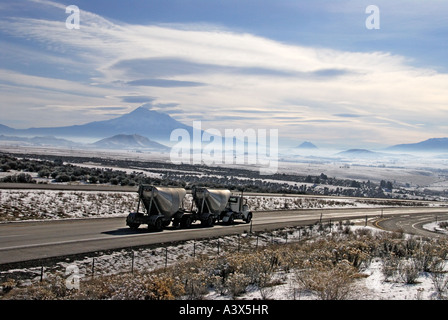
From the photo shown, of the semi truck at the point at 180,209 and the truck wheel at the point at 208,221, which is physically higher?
the semi truck at the point at 180,209

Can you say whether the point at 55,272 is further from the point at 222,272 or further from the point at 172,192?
the point at 172,192

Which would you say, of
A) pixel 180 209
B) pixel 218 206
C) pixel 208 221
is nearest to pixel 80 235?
pixel 180 209

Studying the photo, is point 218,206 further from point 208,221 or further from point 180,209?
point 180,209

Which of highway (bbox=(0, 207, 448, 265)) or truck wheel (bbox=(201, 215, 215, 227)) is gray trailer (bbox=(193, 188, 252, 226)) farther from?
highway (bbox=(0, 207, 448, 265))

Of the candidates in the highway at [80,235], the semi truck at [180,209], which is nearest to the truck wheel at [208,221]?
the semi truck at [180,209]

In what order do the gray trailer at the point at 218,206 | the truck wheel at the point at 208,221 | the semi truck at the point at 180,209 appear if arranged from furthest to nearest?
1. the gray trailer at the point at 218,206
2. the truck wheel at the point at 208,221
3. the semi truck at the point at 180,209

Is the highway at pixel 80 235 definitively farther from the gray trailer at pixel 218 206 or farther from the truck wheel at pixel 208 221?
the gray trailer at pixel 218 206

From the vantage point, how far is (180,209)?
104 ft

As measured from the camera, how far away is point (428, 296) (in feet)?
40.3

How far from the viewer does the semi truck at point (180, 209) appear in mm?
28500

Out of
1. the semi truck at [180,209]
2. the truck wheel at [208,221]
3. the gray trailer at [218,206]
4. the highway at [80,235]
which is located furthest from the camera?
the gray trailer at [218,206]
